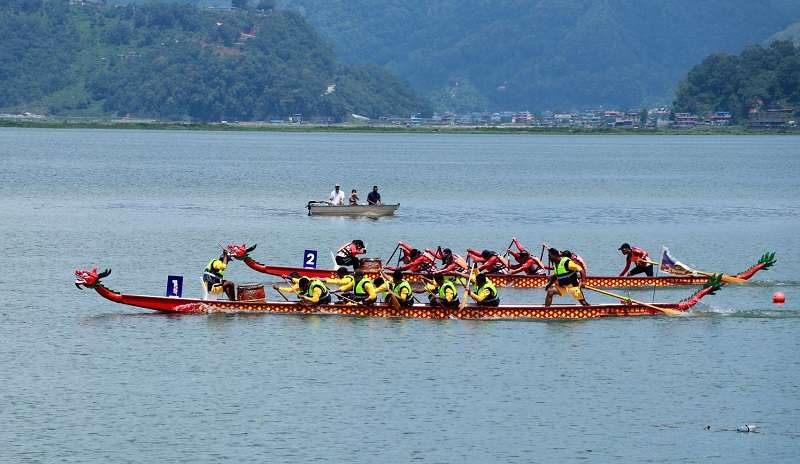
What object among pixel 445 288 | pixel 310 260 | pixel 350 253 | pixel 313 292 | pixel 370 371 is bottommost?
pixel 370 371

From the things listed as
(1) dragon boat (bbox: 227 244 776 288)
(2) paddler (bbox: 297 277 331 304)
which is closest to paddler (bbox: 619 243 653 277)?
(1) dragon boat (bbox: 227 244 776 288)

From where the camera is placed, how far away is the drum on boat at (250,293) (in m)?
49.6

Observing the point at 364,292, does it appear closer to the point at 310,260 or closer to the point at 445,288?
the point at 445,288

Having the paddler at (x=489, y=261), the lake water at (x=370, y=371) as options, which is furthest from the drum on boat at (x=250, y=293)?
the paddler at (x=489, y=261)

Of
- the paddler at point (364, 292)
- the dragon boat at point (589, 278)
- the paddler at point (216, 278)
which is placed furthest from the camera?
the dragon boat at point (589, 278)

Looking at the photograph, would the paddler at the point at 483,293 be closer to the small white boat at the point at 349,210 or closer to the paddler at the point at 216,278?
the paddler at the point at 216,278

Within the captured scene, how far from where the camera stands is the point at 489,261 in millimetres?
57000

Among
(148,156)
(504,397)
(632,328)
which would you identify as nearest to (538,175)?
(148,156)

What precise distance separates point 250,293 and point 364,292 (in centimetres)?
402

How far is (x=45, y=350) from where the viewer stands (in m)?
44.5

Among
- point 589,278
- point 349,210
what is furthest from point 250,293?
point 349,210

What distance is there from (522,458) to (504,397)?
5529mm

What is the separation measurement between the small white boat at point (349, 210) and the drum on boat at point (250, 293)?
35.9m

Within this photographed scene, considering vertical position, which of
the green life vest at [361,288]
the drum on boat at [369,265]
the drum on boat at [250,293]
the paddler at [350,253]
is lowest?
the drum on boat at [250,293]
